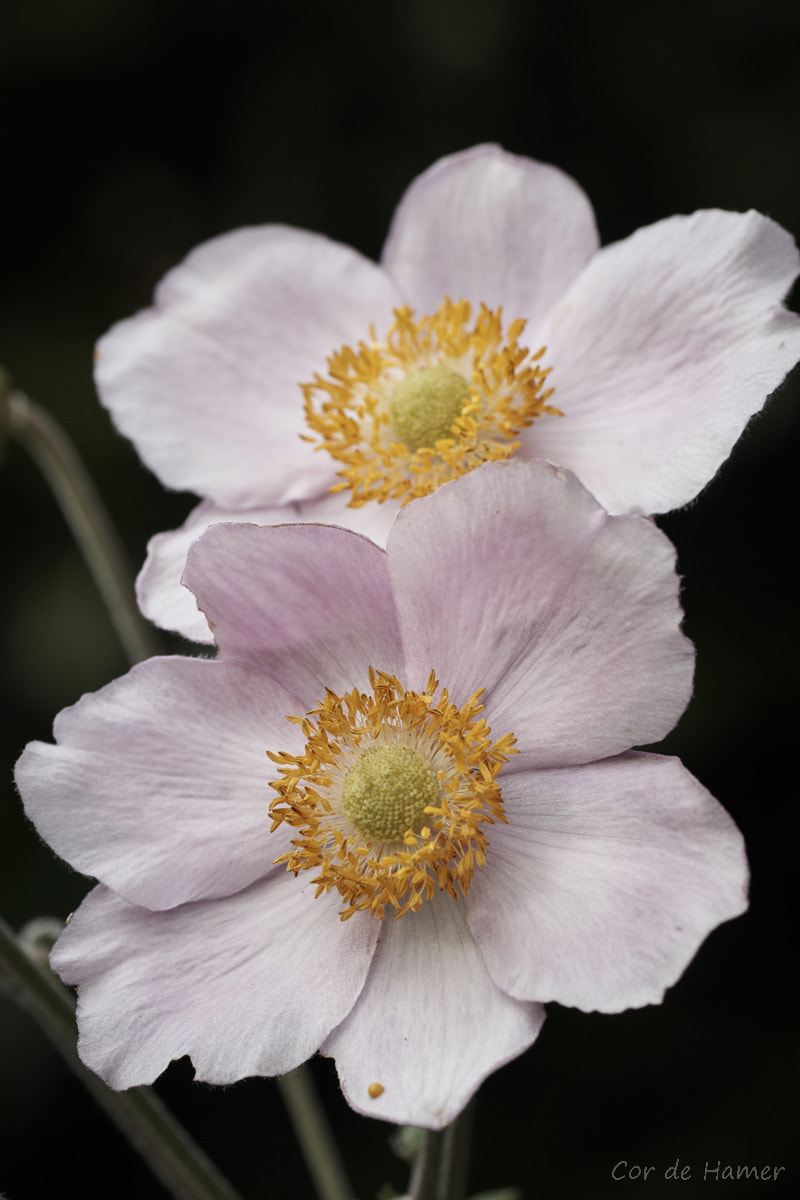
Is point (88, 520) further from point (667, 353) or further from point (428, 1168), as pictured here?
point (428, 1168)

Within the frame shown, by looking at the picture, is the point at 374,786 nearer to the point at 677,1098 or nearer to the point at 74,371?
the point at 677,1098

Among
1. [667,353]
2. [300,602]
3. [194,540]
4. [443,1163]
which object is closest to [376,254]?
[667,353]

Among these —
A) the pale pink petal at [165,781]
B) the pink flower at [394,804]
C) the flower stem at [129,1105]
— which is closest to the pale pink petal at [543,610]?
the pink flower at [394,804]

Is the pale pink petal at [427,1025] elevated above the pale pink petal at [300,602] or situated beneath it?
situated beneath

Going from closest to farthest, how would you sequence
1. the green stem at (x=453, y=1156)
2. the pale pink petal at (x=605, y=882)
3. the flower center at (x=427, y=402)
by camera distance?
the pale pink petal at (x=605, y=882) < the green stem at (x=453, y=1156) < the flower center at (x=427, y=402)

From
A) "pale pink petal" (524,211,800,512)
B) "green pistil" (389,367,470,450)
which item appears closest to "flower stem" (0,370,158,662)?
"green pistil" (389,367,470,450)

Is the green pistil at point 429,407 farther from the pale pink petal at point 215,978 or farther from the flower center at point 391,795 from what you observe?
the pale pink petal at point 215,978

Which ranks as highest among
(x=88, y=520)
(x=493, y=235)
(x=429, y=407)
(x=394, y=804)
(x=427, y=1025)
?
(x=493, y=235)
